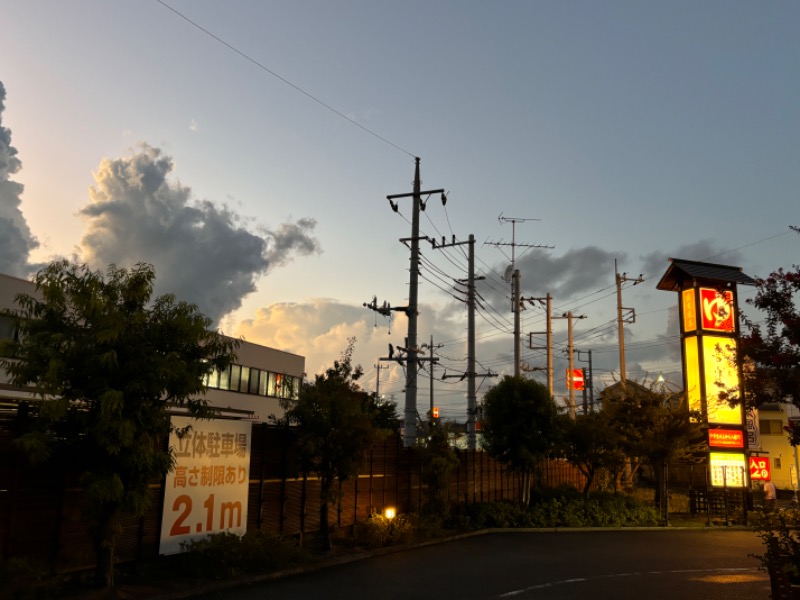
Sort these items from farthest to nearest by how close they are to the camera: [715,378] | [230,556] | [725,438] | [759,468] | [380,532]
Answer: [715,378]
[725,438]
[759,468]
[380,532]
[230,556]

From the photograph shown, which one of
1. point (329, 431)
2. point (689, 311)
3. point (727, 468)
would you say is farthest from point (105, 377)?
point (689, 311)

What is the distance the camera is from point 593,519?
26.2 m

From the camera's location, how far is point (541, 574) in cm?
1494

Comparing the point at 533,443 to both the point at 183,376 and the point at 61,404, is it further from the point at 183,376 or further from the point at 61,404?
the point at 61,404

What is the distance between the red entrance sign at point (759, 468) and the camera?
32219 mm

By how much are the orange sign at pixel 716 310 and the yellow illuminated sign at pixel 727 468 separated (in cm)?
628

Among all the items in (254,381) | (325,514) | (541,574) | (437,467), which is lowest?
(541,574)

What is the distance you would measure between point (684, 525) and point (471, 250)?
15.5 m

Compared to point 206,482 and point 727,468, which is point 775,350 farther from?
point 727,468

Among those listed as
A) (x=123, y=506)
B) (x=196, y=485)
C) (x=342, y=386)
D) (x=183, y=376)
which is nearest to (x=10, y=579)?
(x=123, y=506)

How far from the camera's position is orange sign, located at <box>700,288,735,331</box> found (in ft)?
112

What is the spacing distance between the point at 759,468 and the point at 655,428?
7.01 m

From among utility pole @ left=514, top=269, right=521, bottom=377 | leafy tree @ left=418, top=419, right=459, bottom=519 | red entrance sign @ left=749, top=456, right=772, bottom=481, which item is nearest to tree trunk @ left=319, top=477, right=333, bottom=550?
leafy tree @ left=418, top=419, right=459, bottom=519

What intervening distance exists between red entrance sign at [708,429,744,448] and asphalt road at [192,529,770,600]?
11530 mm
